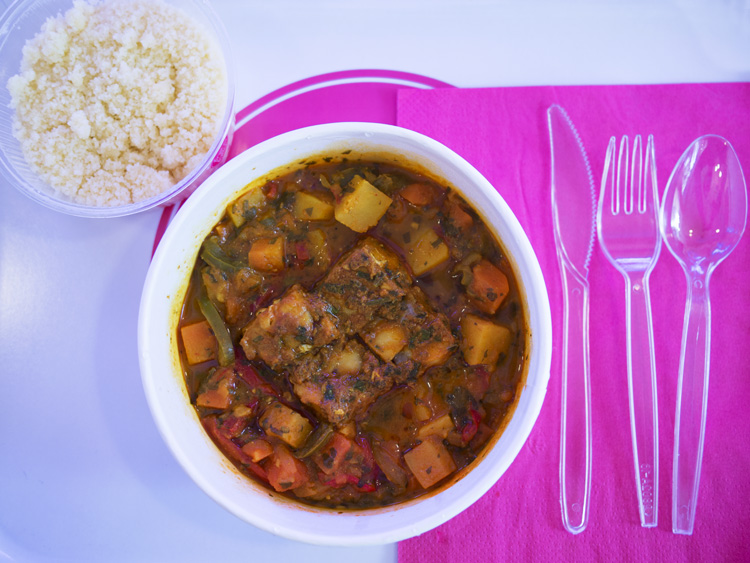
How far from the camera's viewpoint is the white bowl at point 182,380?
1501 millimetres

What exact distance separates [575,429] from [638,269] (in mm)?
667

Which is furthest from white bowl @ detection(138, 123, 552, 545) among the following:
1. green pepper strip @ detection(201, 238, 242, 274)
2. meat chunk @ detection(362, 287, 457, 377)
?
meat chunk @ detection(362, 287, 457, 377)

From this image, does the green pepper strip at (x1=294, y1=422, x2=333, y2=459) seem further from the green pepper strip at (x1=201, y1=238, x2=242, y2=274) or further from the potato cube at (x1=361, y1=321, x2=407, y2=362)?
the green pepper strip at (x1=201, y1=238, x2=242, y2=274)

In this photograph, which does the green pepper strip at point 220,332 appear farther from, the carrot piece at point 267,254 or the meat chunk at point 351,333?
the carrot piece at point 267,254

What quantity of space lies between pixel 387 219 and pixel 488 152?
58 cm

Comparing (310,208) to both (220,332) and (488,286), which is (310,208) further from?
(488,286)

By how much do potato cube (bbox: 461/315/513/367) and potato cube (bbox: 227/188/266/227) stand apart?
0.83 metres

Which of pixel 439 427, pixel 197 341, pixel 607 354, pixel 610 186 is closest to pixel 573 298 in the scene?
pixel 607 354

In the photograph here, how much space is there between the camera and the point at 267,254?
5.76ft

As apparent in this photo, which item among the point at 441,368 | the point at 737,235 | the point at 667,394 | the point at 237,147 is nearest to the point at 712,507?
the point at 667,394

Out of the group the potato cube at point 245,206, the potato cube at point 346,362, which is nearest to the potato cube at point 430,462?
the potato cube at point 346,362

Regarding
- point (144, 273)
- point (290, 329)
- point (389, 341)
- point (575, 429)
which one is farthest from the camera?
point (144, 273)

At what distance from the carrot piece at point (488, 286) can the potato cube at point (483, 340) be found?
2.2 inches

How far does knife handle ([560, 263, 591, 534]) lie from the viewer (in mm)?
1962
